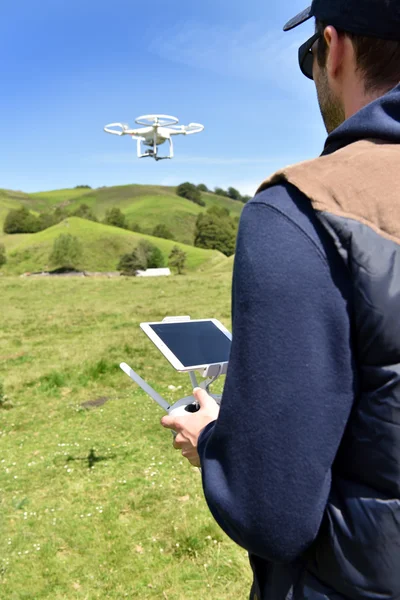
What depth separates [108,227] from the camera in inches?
4294

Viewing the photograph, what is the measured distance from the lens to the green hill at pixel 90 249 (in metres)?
87.8

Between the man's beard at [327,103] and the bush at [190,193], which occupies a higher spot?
the bush at [190,193]

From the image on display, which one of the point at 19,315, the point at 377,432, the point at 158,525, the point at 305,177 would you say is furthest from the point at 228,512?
the point at 19,315

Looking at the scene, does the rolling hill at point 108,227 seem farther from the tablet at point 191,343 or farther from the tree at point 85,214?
the tablet at point 191,343

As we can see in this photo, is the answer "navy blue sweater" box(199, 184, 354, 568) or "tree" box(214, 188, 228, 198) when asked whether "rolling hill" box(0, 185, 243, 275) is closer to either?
"tree" box(214, 188, 228, 198)

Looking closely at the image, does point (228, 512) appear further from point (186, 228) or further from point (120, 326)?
point (186, 228)

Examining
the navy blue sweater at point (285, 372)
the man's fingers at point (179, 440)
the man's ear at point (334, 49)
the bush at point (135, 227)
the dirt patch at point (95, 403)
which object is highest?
the man's ear at point (334, 49)

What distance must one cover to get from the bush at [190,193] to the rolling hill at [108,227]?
3090 mm

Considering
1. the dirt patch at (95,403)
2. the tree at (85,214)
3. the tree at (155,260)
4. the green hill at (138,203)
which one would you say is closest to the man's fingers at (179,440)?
the dirt patch at (95,403)

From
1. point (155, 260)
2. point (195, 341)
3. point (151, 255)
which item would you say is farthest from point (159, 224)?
point (195, 341)

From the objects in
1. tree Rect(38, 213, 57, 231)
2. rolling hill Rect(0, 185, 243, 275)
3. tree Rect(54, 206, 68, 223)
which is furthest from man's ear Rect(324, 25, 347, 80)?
tree Rect(54, 206, 68, 223)

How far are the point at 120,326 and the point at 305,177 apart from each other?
1897 centimetres

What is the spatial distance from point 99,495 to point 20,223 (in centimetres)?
12256

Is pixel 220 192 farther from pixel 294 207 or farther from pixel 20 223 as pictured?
pixel 294 207
